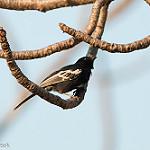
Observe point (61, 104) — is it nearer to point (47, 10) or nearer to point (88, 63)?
point (47, 10)

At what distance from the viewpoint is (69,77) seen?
A: 4.87 metres

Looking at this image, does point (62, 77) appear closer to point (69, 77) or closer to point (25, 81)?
point (69, 77)

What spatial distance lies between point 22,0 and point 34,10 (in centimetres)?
10

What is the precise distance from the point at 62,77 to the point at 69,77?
102 millimetres

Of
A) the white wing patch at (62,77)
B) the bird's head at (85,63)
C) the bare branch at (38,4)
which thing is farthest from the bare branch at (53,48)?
the white wing patch at (62,77)

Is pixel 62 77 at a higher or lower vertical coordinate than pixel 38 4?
lower

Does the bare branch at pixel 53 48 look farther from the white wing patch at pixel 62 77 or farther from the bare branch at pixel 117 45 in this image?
the white wing patch at pixel 62 77

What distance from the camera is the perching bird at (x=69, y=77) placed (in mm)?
4762

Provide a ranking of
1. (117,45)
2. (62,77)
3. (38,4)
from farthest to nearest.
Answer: (62,77) → (38,4) → (117,45)

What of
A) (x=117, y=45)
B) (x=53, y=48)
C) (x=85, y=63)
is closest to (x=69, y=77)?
(x=85, y=63)

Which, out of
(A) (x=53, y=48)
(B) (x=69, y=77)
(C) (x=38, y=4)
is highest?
(C) (x=38, y=4)

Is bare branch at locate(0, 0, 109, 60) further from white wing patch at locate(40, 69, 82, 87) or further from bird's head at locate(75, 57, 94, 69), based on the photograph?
white wing patch at locate(40, 69, 82, 87)

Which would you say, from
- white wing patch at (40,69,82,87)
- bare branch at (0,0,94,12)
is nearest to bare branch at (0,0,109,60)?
bare branch at (0,0,94,12)

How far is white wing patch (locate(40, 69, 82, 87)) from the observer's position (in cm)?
486
